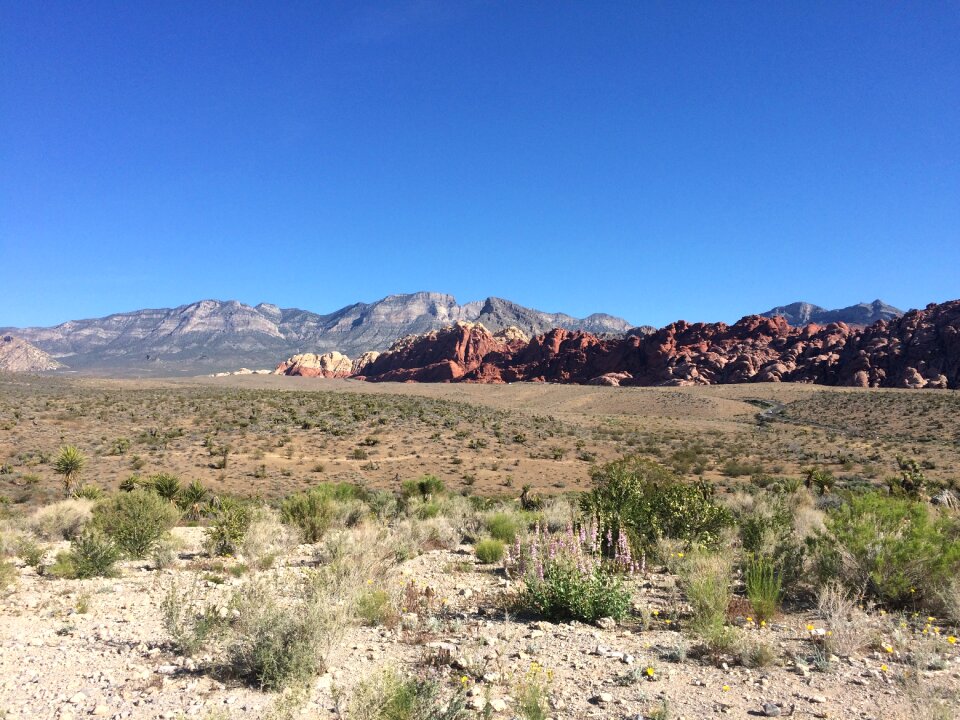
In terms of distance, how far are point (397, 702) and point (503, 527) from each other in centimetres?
719

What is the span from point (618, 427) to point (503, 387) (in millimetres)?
43347

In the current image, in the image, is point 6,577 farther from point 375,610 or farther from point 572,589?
point 572,589

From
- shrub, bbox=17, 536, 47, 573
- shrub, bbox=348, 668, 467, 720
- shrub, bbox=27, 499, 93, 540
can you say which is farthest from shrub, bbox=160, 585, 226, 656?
shrub, bbox=27, 499, 93, 540

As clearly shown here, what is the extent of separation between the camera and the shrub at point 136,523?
8.98 meters

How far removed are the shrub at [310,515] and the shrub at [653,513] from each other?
5.47 m

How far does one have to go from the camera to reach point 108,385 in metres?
64.7

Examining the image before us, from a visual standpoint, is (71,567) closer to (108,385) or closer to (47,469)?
(47,469)

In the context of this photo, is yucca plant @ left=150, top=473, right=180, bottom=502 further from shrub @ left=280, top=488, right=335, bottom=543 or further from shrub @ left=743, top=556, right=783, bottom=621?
shrub @ left=743, top=556, right=783, bottom=621

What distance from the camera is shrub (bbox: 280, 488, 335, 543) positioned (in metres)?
10.9

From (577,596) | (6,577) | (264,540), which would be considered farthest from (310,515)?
(577,596)

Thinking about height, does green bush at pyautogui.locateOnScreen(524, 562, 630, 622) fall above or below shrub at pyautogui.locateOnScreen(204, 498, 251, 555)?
above

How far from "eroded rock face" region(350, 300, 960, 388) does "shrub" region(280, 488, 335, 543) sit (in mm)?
95411

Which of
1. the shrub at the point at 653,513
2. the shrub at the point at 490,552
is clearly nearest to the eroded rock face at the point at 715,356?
the shrub at the point at 653,513

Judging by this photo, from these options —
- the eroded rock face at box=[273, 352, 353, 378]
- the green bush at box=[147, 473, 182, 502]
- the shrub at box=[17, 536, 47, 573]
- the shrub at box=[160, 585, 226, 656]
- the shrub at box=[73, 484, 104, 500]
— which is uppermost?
the eroded rock face at box=[273, 352, 353, 378]
